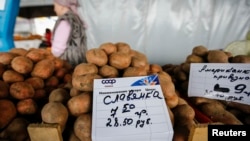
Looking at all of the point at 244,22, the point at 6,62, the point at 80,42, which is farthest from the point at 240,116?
the point at 244,22

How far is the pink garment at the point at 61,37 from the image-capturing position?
5.65 feet

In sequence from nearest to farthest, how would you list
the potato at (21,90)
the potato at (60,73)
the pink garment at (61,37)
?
the potato at (21,90) < the potato at (60,73) < the pink garment at (61,37)

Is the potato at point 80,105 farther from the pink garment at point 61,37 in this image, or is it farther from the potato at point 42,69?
the pink garment at point 61,37

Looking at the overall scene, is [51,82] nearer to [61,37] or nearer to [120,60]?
[120,60]

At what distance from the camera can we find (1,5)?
1317 millimetres

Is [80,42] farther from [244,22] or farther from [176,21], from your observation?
[244,22]

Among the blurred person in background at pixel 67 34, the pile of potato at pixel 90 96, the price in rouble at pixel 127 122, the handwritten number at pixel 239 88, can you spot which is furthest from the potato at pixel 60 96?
the blurred person in background at pixel 67 34

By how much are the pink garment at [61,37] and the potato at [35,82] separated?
908 millimetres

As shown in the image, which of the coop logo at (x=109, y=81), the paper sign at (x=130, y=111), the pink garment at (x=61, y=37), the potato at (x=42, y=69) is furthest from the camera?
the pink garment at (x=61, y=37)

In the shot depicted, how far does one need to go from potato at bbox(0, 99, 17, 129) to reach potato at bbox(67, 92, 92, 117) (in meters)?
0.23

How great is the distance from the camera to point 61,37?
1738 millimetres

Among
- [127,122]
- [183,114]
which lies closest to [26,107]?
[127,122]

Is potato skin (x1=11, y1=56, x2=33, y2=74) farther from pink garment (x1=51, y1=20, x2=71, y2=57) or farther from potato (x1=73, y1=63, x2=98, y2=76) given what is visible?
pink garment (x1=51, y1=20, x2=71, y2=57)

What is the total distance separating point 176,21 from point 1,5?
2219mm
